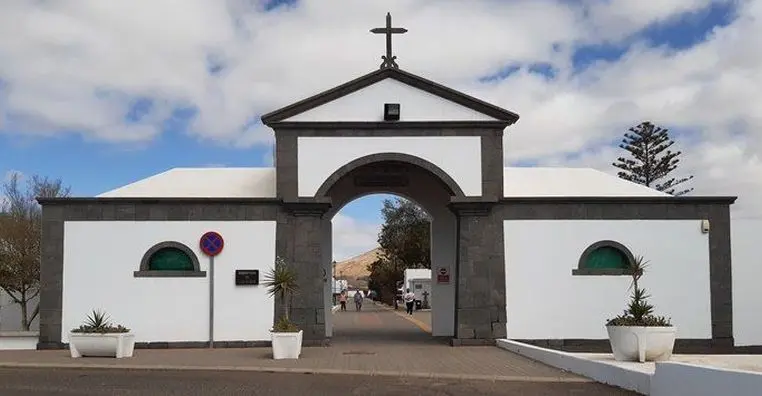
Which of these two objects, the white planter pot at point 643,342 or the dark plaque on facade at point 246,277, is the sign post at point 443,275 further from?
the white planter pot at point 643,342

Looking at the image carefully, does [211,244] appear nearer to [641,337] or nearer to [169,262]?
[169,262]

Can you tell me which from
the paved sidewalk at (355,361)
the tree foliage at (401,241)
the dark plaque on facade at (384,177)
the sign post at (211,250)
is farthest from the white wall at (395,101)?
the tree foliage at (401,241)

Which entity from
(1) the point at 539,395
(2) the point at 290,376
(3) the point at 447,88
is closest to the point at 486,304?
(3) the point at 447,88

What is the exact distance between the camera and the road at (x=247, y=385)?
12.0 meters

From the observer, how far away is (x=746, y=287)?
2053cm

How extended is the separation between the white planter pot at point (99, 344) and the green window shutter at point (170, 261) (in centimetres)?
279

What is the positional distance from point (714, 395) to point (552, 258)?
11.3 meters

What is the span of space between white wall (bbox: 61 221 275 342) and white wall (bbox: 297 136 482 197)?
1918mm

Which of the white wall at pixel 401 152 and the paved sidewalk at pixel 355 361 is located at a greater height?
the white wall at pixel 401 152

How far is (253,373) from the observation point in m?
14.7

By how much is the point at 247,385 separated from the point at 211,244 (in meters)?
7.56

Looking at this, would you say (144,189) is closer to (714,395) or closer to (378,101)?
(378,101)

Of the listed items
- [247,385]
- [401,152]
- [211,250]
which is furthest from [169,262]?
[247,385]

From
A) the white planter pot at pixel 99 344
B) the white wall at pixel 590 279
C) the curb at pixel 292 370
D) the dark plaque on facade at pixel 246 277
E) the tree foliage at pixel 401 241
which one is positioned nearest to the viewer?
the curb at pixel 292 370
